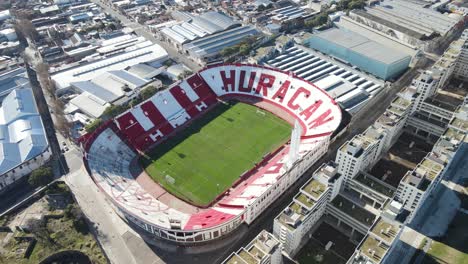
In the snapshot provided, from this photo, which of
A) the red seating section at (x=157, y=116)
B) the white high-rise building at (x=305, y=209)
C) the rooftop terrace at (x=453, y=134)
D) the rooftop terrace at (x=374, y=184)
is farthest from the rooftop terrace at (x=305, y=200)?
the red seating section at (x=157, y=116)

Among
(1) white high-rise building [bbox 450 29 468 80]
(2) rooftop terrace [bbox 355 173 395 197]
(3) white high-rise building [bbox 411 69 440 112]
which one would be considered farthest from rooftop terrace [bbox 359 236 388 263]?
(1) white high-rise building [bbox 450 29 468 80]

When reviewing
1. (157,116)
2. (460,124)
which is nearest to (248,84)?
(157,116)

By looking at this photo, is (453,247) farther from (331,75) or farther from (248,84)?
(248,84)

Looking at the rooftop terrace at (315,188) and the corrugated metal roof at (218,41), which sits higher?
the corrugated metal roof at (218,41)

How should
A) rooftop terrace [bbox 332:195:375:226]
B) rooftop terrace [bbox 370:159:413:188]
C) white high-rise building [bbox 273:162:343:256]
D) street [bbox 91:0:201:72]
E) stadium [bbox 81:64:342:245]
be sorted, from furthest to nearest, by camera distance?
street [bbox 91:0:201:72], rooftop terrace [bbox 370:159:413:188], stadium [bbox 81:64:342:245], rooftop terrace [bbox 332:195:375:226], white high-rise building [bbox 273:162:343:256]

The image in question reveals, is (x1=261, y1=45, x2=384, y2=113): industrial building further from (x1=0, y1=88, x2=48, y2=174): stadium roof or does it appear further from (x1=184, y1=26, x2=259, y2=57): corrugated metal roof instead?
(x1=0, y1=88, x2=48, y2=174): stadium roof

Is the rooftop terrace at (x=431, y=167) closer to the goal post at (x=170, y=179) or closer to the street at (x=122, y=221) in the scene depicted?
the street at (x=122, y=221)
